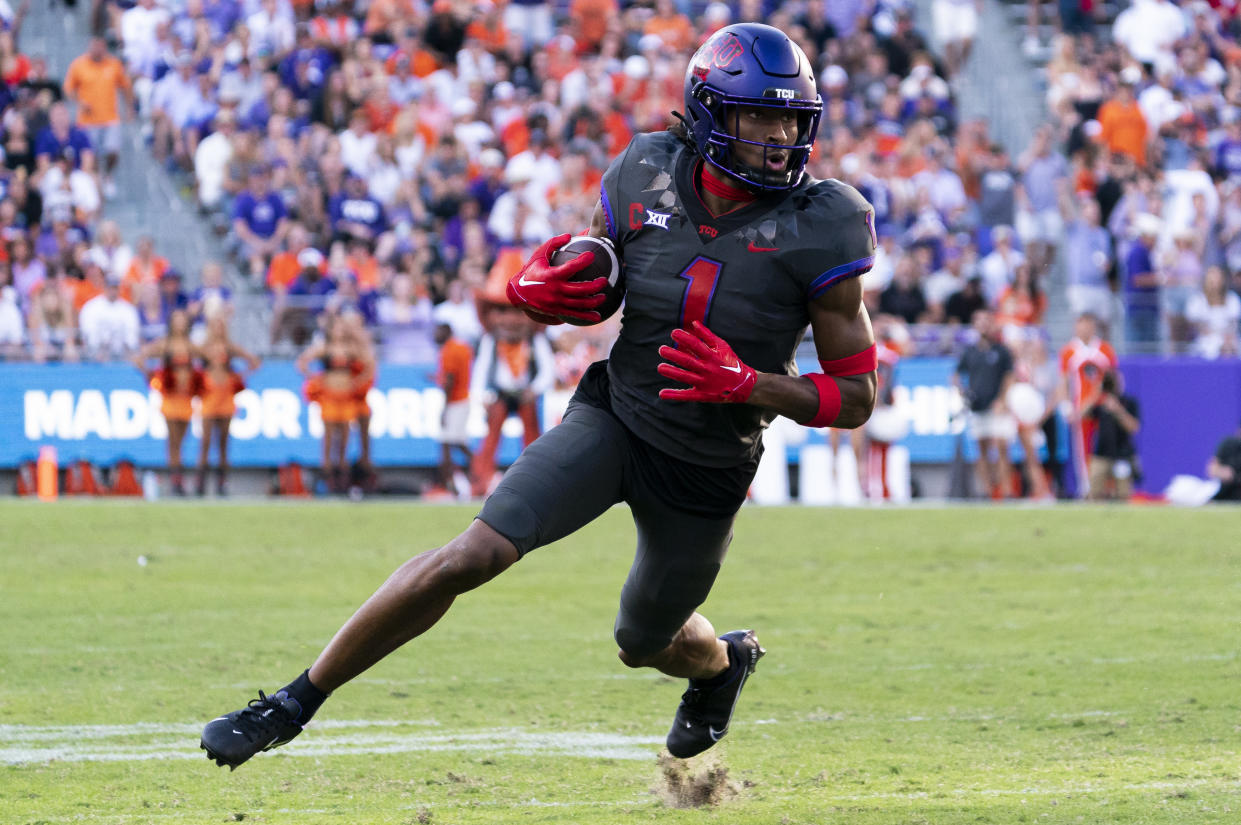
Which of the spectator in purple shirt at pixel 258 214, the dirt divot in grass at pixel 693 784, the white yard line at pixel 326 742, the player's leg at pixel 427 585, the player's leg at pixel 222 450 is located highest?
the player's leg at pixel 427 585

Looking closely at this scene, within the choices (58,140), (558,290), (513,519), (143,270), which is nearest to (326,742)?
(513,519)

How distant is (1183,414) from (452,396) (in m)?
6.94

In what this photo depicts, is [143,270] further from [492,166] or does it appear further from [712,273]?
[712,273]

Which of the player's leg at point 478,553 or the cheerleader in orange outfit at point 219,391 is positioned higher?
the player's leg at point 478,553

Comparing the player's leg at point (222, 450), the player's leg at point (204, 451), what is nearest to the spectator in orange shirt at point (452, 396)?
the player's leg at point (222, 450)

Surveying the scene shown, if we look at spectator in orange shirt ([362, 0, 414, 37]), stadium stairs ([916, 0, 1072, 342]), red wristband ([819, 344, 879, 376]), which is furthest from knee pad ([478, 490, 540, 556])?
stadium stairs ([916, 0, 1072, 342])

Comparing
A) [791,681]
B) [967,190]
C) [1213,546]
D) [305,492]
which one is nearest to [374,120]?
[305,492]

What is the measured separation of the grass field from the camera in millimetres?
4797

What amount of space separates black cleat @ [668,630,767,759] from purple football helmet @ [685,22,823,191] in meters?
1.61

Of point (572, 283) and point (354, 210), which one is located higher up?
point (572, 283)

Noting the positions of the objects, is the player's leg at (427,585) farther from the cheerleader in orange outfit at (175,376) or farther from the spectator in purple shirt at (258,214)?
the spectator in purple shirt at (258,214)

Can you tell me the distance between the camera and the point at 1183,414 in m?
16.3

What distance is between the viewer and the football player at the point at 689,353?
4312 millimetres

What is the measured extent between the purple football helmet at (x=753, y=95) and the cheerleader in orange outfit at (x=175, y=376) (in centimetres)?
1119
